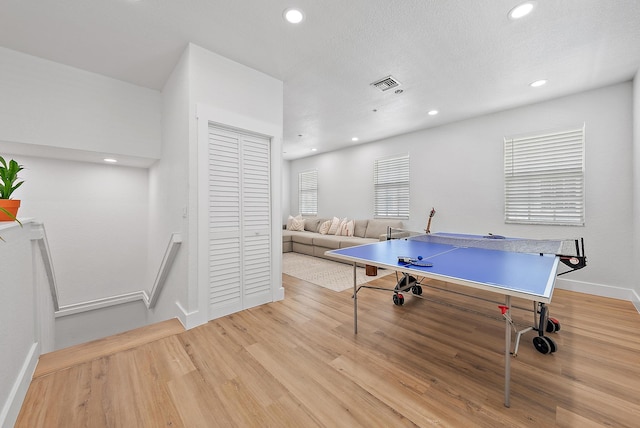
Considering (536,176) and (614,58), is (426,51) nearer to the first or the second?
(614,58)

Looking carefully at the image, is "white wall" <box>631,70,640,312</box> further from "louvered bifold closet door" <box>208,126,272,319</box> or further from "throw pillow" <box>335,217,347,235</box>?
"throw pillow" <box>335,217,347,235</box>

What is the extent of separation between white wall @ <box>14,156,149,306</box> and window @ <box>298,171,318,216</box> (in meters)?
4.38

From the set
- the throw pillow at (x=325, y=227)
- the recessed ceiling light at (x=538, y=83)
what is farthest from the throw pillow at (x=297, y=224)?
the recessed ceiling light at (x=538, y=83)

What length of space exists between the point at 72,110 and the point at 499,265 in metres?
4.66

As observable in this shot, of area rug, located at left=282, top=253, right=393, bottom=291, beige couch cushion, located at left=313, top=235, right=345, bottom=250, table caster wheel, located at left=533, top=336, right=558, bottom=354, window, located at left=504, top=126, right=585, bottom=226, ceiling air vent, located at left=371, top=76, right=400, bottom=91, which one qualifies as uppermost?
ceiling air vent, located at left=371, top=76, right=400, bottom=91

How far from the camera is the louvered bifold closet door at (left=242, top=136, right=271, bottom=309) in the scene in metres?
2.94

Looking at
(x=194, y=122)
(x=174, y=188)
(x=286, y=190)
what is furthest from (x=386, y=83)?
(x=286, y=190)

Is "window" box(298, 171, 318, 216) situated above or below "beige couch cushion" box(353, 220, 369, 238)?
above

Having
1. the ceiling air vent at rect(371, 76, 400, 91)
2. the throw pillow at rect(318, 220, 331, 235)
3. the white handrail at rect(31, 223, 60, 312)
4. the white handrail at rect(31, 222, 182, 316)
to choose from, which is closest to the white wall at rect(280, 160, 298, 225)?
the throw pillow at rect(318, 220, 331, 235)

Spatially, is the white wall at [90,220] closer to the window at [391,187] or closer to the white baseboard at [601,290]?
the window at [391,187]

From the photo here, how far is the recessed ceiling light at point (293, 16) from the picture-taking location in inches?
80.5

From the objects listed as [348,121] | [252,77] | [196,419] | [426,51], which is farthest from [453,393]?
[348,121]

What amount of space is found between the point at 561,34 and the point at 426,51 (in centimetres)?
116

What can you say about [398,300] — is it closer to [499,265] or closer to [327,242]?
[499,265]
